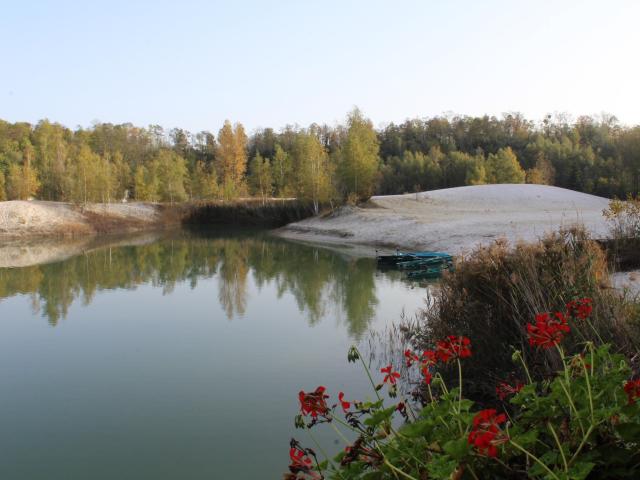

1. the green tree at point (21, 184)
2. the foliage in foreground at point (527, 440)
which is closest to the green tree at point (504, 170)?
the green tree at point (21, 184)

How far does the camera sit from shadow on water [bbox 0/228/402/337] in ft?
45.9

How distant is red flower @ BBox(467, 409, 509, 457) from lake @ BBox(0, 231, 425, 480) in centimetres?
373

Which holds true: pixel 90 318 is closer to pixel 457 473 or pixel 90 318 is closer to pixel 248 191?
pixel 457 473

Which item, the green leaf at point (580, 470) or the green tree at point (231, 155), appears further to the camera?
the green tree at point (231, 155)

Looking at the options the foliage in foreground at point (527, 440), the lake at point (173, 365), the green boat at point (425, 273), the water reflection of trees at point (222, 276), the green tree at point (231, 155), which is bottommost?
the lake at point (173, 365)

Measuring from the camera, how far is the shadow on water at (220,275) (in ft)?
45.9

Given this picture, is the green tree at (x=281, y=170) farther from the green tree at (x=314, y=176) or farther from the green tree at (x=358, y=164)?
the green tree at (x=358, y=164)

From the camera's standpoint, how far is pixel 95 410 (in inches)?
272

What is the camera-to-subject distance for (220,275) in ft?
65.3

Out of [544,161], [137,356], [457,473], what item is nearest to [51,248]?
[137,356]

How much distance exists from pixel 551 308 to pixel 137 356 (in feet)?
22.3

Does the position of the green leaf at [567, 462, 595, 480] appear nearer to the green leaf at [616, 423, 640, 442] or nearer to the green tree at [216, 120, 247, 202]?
the green leaf at [616, 423, 640, 442]

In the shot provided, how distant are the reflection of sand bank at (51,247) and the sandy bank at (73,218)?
201cm

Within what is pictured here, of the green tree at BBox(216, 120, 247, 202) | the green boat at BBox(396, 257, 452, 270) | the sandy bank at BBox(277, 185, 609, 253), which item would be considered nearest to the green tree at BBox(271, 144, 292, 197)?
the green tree at BBox(216, 120, 247, 202)
